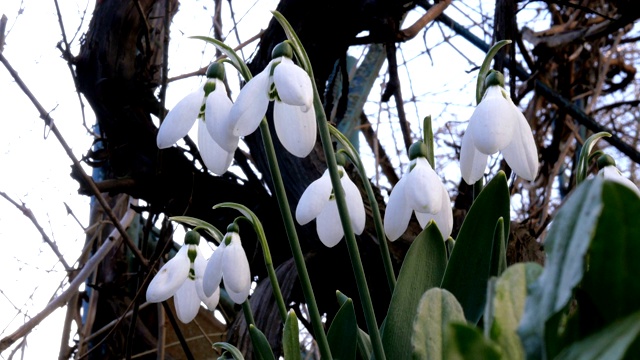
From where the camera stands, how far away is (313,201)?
92 cm

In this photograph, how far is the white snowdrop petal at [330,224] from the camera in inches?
38.2

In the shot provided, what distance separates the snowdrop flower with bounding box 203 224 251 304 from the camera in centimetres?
87

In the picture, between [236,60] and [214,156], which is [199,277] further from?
[236,60]

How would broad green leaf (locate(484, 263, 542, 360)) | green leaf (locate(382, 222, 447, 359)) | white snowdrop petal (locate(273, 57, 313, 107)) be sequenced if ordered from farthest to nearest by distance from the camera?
1. green leaf (locate(382, 222, 447, 359))
2. white snowdrop petal (locate(273, 57, 313, 107))
3. broad green leaf (locate(484, 263, 542, 360))

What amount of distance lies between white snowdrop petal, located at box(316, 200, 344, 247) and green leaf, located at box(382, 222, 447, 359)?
130 mm

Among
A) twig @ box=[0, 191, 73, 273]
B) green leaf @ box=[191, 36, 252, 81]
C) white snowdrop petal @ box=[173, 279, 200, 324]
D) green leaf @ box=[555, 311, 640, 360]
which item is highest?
twig @ box=[0, 191, 73, 273]

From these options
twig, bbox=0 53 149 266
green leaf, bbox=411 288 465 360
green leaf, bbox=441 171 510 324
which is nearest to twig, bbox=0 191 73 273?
twig, bbox=0 53 149 266

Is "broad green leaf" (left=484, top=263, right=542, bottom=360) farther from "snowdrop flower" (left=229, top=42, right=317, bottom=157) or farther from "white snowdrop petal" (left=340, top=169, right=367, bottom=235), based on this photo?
"white snowdrop petal" (left=340, top=169, right=367, bottom=235)

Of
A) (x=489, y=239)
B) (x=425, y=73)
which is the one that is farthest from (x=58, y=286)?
(x=489, y=239)

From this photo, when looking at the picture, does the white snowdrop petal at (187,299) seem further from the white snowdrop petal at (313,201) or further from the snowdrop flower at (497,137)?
the snowdrop flower at (497,137)

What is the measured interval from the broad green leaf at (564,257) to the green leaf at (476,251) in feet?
0.95

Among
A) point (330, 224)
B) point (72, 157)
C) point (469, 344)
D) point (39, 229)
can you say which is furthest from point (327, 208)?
point (39, 229)

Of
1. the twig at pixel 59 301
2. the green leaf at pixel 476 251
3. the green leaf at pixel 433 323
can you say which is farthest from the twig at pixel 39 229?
the green leaf at pixel 433 323

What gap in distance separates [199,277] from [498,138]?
1.34ft
